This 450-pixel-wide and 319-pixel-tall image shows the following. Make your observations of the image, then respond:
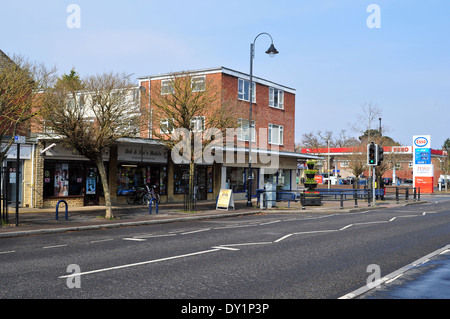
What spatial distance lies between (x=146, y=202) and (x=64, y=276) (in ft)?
60.3

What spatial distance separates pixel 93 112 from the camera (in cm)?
1869

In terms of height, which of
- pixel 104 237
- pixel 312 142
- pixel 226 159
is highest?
pixel 312 142

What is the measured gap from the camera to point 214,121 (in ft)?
71.1

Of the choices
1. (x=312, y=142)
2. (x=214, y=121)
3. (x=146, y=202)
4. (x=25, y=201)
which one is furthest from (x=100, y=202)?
(x=312, y=142)

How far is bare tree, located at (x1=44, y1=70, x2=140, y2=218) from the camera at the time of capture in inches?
666

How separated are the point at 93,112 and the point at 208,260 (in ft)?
37.9

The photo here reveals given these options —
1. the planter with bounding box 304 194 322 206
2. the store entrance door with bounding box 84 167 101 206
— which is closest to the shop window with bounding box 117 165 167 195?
the store entrance door with bounding box 84 167 101 206

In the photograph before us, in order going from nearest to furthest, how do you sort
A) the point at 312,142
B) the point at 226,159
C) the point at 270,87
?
1. the point at 226,159
2. the point at 270,87
3. the point at 312,142

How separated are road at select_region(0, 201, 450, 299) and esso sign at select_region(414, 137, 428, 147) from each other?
4027 centimetres

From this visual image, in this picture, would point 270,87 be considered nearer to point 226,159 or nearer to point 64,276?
point 226,159

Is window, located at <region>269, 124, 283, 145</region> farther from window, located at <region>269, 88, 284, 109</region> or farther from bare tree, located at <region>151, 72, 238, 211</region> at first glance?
bare tree, located at <region>151, 72, 238, 211</region>

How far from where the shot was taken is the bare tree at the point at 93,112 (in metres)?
16.9

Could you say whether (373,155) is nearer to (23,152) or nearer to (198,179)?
(198,179)

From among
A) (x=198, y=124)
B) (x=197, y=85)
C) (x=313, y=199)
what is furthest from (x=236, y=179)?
(x=197, y=85)
